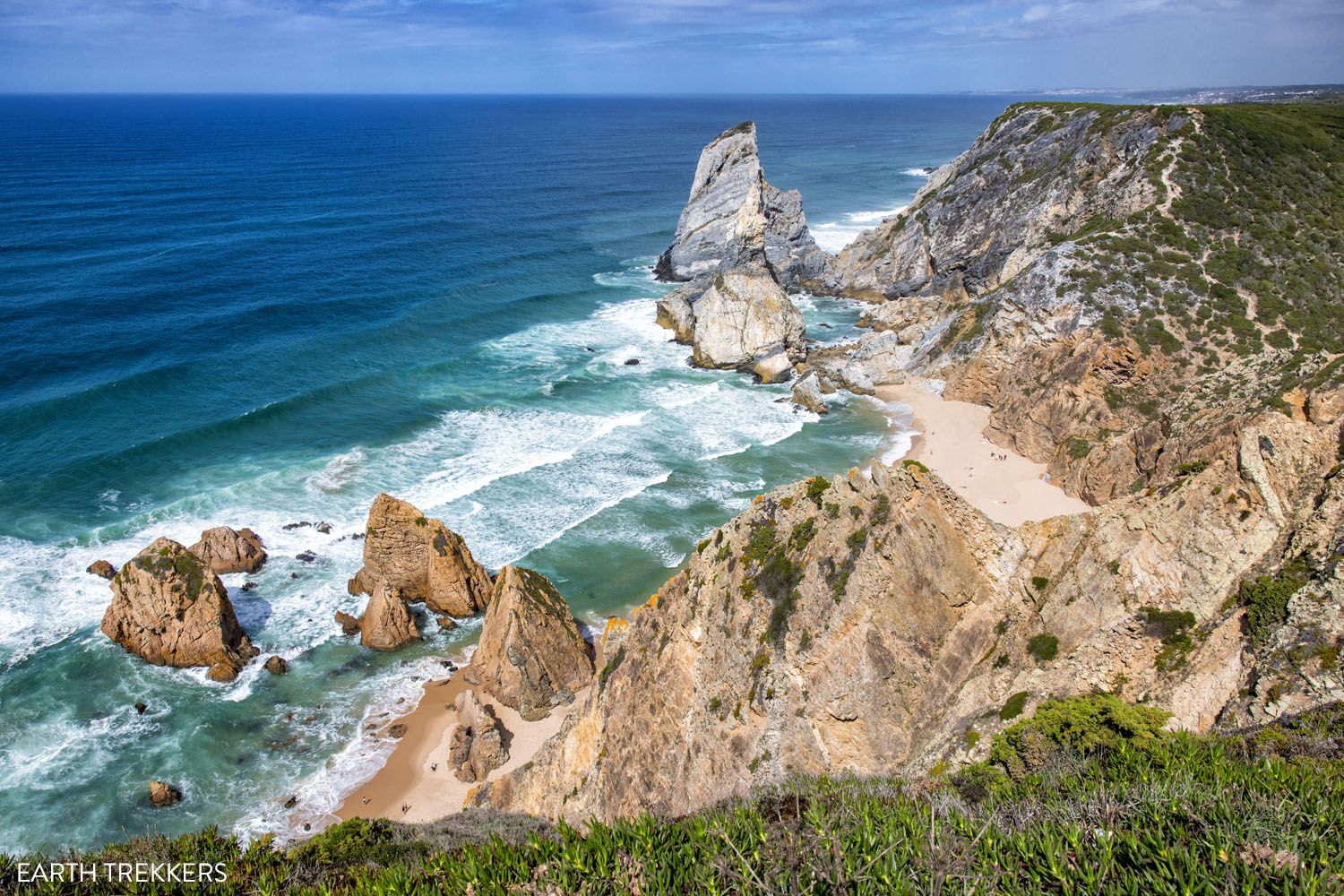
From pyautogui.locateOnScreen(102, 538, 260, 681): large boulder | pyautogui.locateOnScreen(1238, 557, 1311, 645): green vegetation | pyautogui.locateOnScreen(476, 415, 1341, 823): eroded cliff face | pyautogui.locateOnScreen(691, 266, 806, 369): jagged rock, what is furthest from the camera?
pyautogui.locateOnScreen(691, 266, 806, 369): jagged rock

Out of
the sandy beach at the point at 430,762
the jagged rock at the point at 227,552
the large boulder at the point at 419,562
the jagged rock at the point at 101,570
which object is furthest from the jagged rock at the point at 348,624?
the jagged rock at the point at 101,570

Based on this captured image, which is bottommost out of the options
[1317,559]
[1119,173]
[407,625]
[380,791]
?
[380,791]

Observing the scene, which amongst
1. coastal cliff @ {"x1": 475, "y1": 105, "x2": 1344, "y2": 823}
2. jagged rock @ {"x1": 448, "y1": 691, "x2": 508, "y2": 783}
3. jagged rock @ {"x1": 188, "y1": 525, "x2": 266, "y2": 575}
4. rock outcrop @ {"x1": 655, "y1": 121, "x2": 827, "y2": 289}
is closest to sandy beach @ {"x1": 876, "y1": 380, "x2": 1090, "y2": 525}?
coastal cliff @ {"x1": 475, "y1": 105, "x2": 1344, "y2": 823}

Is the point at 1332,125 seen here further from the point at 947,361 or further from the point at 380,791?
the point at 380,791

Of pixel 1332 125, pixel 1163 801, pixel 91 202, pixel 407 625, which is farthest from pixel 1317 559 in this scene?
pixel 91 202

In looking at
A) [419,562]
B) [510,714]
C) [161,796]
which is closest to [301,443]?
[419,562]

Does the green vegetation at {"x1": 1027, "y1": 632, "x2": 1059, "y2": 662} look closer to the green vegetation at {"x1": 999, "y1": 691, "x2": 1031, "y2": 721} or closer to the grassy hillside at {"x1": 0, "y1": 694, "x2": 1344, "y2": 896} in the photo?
the green vegetation at {"x1": 999, "y1": 691, "x2": 1031, "y2": 721}
